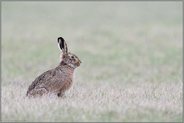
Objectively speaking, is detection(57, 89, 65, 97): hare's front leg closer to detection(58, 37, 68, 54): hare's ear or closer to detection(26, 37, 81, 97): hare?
detection(26, 37, 81, 97): hare

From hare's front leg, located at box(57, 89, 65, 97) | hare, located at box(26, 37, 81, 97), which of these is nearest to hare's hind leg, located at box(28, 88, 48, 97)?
hare, located at box(26, 37, 81, 97)

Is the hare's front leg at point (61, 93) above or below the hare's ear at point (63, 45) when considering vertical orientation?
below

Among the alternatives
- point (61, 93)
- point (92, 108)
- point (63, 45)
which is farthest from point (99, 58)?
point (92, 108)

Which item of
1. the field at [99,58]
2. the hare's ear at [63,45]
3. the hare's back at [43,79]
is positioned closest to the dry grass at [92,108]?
the field at [99,58]

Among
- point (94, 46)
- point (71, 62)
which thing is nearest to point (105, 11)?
point (94, 46)

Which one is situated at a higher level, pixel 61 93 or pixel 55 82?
pixel 55 82

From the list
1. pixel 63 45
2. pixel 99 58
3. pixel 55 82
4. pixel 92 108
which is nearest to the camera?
pixel 92 108

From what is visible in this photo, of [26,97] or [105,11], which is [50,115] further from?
[105,11]

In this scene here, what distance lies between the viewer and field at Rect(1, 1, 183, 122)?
9.95m

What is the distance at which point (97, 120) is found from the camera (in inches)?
373

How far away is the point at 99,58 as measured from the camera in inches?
949

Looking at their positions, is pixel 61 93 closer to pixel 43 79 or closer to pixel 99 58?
pixel 43 79

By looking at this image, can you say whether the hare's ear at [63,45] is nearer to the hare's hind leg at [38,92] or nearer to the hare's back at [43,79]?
the hare's back at [43,79]

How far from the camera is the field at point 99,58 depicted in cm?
995
